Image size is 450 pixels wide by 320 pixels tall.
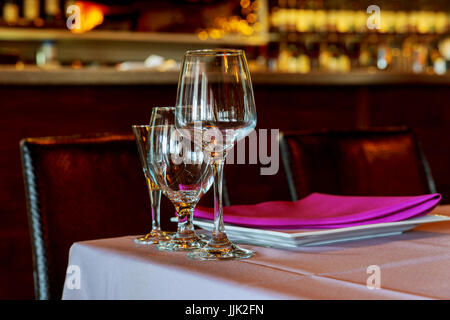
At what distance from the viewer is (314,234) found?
29.7 inches

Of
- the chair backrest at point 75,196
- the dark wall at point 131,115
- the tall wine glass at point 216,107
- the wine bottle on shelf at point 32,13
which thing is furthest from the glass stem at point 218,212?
the wine bottle on shelf at point 32,13

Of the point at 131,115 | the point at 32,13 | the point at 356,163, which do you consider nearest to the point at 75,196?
the point at 356,163

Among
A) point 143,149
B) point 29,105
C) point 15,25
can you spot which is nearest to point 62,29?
point 15,25

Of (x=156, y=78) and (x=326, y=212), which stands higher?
(x=156, y=78)

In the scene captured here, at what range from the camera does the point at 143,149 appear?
0.82m

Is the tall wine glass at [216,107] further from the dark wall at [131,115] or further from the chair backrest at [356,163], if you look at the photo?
the dark wall at [131,115]

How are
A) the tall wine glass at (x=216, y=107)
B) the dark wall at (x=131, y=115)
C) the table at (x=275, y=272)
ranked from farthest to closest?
the dark wall at (x=131, y=115) → the tall wine glass at (x=216, y=107) → the table at (x=275, y=272)

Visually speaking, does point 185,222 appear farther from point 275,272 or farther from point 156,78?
point 156,78

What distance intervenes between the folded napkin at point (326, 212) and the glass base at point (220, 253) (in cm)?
9

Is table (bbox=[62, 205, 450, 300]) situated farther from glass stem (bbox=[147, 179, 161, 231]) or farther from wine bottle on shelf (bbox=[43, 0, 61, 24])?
wine bottle on shelf (bbox=[43, 0, 61, 24])

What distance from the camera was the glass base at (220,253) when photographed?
701mm

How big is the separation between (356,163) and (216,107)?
787 millimetres

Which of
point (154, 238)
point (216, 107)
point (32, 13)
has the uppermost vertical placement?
point (32, 13)

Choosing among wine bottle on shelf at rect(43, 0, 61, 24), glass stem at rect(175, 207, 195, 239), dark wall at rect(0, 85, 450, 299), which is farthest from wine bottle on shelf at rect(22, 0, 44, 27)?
glass stem at rect(175, 207, 195, 239)
